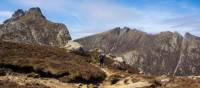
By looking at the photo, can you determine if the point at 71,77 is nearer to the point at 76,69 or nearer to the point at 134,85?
the point at 76,69

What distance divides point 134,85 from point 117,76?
7.58 m

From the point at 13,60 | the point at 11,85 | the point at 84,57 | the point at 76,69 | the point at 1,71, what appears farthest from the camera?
the point at 84,57

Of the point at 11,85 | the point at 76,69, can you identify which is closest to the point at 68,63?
the point at 76,69

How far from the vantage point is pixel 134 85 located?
62531 millimetres

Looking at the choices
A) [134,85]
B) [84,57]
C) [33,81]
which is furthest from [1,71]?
[84,57]

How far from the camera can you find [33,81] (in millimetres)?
57062

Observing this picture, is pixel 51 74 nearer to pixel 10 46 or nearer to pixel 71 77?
pixel 71 77

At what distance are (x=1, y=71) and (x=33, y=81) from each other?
440cm

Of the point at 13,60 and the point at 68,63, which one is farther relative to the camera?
the point at 68,63

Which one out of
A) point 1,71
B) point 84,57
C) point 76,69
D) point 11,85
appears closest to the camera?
point 11,85

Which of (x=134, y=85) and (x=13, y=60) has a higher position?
(x=13, y=60)

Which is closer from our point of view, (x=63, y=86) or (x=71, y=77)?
(x=63, y=86)

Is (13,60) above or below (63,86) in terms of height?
above

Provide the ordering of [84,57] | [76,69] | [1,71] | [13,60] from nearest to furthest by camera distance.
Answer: [1,71] → [13,60] → [76,69] → [84,57]
